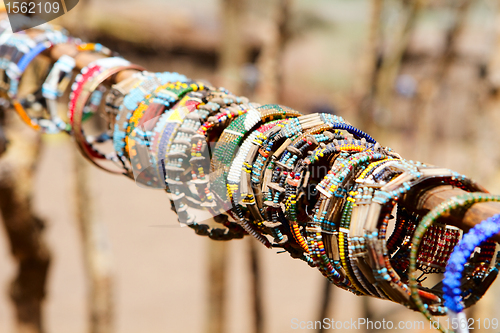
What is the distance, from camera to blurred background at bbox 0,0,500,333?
2348mm

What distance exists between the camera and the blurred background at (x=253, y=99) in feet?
7.70

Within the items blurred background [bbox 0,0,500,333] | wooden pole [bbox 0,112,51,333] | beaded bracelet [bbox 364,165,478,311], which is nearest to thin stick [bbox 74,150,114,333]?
blurred background [bbox 0,0,500,333]

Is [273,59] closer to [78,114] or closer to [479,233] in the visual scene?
[78,114]

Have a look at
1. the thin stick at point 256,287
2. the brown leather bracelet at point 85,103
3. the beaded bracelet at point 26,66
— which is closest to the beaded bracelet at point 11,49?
the beaded bracelet at point 26,66

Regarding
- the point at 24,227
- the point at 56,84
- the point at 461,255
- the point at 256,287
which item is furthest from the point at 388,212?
the point at 256,287

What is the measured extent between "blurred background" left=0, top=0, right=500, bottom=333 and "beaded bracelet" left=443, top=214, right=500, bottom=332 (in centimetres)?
42

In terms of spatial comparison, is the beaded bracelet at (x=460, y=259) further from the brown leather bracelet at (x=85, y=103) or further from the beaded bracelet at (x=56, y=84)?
the beaded bracelet at (x=56, y=84)

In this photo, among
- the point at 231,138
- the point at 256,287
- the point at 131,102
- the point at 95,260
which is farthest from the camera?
the point at 256,287

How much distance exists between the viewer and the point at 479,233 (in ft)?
1.27

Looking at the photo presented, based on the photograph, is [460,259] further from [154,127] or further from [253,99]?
[253,99]

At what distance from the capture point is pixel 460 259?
15.9 inches

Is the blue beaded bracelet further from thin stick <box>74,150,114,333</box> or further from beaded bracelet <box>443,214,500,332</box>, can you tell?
thin stick <box>74,150,114,333</box>

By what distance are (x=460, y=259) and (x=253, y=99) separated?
413 cm

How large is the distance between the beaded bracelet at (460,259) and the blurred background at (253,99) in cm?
42
